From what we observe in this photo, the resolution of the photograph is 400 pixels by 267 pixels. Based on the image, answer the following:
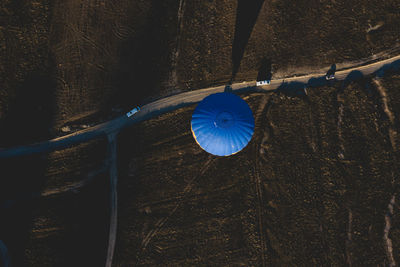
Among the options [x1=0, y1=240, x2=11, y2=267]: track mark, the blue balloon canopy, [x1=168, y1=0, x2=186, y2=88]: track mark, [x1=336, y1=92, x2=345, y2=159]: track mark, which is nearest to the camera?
the blue balloon canopy

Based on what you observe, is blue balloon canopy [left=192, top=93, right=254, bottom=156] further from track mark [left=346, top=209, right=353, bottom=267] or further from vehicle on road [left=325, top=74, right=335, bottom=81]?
track mark [left=346, top=209, right=353, bottom=267]

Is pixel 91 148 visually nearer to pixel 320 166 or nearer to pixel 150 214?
pixel 150 214

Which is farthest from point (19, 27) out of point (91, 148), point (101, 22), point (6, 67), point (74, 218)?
point (74, 218)

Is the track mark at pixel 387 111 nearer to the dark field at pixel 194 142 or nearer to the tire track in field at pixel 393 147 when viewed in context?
the tire track in field at pixel 393 147

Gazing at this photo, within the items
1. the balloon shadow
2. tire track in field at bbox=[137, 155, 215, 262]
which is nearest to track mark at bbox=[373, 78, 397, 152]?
the balloon shadow

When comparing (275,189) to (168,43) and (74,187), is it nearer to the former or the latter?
(168,43)

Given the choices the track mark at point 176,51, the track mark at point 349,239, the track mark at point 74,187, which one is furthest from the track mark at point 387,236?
the track mark at point 74,187
